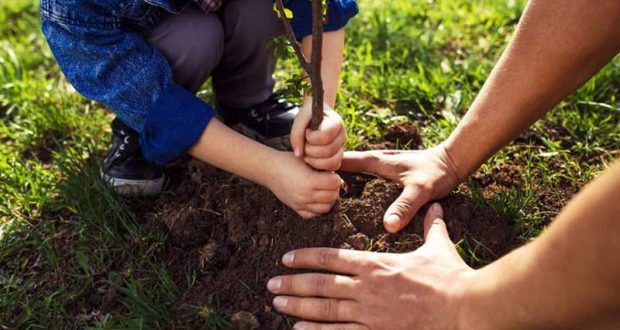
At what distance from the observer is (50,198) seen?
2.62 m

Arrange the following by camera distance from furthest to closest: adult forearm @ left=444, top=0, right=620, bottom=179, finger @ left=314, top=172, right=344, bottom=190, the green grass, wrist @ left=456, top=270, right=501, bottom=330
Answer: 1. the green grass
2. finger @ left=314, top=172, right=344, bottom=190
3. adult forearm @ left=444, top=0, right=620, bottom=179
4. wrist @ left=456, top=270, right=501, bottom=330

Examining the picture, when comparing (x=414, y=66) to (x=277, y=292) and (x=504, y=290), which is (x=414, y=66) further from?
(x=504, y=290)

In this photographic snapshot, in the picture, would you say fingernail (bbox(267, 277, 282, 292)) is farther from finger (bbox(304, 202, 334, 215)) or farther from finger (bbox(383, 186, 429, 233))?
finger (bbox(383, 186, 429, 233))

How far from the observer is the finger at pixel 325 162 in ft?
6.95

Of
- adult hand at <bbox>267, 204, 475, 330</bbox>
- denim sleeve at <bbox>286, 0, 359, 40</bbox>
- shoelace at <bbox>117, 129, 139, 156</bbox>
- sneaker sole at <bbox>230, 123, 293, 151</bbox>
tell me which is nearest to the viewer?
adult hand at <bbox>267, 204, 475, 330</bbox>

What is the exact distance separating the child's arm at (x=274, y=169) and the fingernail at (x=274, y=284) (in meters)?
0.24

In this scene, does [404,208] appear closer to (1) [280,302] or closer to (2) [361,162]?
(2) [361,162]

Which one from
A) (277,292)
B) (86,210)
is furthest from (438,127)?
(86,210)

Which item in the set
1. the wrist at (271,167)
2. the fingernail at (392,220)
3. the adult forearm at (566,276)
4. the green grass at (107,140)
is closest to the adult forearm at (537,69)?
the green grass at (107,140)

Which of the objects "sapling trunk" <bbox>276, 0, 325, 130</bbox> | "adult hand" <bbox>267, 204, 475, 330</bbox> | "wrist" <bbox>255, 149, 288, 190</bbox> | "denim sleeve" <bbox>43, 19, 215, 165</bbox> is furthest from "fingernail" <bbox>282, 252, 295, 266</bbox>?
"denim sleeve" <bbox>43, 19, 215, 165</bbox>

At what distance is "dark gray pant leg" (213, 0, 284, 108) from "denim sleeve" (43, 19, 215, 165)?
35 centimetres

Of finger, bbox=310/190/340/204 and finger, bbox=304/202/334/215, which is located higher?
finger, bbox=310/190/340/204

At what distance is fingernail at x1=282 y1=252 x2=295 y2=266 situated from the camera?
6.78 ft

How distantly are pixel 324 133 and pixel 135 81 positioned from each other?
0.65m
